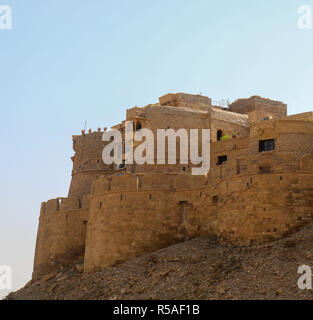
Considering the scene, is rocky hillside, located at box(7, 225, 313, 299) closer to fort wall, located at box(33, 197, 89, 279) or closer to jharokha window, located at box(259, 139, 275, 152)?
fort wall, located at box(33, 197, 89, 279)

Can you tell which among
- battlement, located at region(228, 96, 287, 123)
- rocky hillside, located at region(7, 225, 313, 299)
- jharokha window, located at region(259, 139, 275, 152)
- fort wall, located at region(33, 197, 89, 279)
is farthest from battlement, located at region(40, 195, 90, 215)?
battlement, located at region(228, 96, 287, 123)

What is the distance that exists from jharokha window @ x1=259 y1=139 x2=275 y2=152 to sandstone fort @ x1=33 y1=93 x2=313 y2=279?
0.06 meters

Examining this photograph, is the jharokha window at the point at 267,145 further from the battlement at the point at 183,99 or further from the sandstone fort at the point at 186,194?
the battlement at the point at 183,99

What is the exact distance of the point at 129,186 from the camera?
27094 millimetres

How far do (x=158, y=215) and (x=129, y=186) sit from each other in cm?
195

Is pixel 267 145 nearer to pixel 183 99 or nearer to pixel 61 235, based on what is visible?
pixel 183 99

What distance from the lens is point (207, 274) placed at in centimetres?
2092

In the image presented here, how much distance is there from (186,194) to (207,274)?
242 inches

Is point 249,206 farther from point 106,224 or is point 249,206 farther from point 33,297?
point 33,297

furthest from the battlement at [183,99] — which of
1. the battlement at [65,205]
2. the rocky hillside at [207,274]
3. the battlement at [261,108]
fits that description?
the rocky hillside at [207,274]

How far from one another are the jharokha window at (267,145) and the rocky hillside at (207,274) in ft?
20.7

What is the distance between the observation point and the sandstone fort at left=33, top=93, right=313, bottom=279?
858 inches

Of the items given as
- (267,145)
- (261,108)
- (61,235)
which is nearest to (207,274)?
(267,145)
